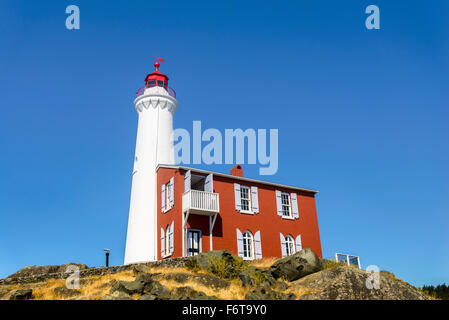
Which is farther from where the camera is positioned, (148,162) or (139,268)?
(148,162)

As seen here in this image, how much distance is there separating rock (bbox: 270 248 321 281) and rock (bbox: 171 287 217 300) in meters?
5.27

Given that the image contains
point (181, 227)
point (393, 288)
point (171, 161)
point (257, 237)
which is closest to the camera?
point (393, 288)

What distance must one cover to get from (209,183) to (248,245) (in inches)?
188

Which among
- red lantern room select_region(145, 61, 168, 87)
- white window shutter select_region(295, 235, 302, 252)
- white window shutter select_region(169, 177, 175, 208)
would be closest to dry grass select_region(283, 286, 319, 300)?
white window shutter select_region(169, 177, 175, 208)

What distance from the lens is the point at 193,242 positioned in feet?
79.6

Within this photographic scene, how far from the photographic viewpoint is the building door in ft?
79.0

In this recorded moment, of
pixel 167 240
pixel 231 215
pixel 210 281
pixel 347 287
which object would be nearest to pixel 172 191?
pixel 167 240

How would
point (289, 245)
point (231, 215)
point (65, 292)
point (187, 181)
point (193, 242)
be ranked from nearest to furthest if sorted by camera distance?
point (65, 292), point (193, 242), point (187, 181), point (231, 215), point (289, 245)

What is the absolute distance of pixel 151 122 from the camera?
32.0 m

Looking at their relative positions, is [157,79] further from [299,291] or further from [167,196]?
[299,291]
